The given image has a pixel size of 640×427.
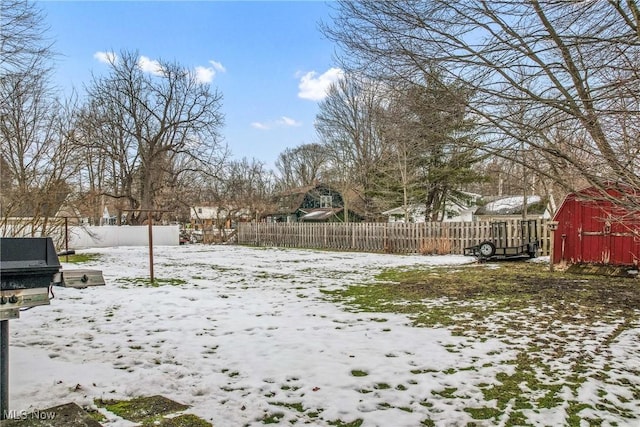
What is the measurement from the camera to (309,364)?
3.51 metres

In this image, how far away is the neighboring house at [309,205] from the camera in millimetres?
34250

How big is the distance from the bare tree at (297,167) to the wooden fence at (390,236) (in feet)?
65.6

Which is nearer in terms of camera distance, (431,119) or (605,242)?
(431,119)

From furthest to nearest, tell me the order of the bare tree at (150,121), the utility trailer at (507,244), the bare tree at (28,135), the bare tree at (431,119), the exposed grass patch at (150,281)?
the bare tree at (150,121), the utility trailer at (507,244), the bare tree at (28,135), the exposed grass patch at (150,281), the bare tree at (431,119)

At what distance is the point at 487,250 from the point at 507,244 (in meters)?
1.88

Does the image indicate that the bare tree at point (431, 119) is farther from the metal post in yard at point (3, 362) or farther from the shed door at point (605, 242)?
the shed door at point (605, 242)

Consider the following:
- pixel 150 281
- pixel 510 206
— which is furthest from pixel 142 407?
pixel 510 206

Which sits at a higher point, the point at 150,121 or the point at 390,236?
the point at 150,121

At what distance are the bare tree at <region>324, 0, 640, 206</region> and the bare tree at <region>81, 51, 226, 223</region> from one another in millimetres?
21588

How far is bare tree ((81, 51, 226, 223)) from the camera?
24172 millimetres

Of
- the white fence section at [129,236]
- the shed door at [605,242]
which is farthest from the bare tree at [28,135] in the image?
the white fence section at [129,236]

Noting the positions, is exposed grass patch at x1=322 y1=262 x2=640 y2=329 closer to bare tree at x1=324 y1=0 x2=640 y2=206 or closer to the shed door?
the shed door

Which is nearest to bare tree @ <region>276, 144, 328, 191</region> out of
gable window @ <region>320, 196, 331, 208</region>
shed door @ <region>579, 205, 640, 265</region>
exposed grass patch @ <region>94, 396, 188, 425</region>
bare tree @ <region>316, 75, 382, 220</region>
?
gable window @ <region>320, 196, 331, 208</region>

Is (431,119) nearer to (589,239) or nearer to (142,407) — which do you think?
(142,407)
